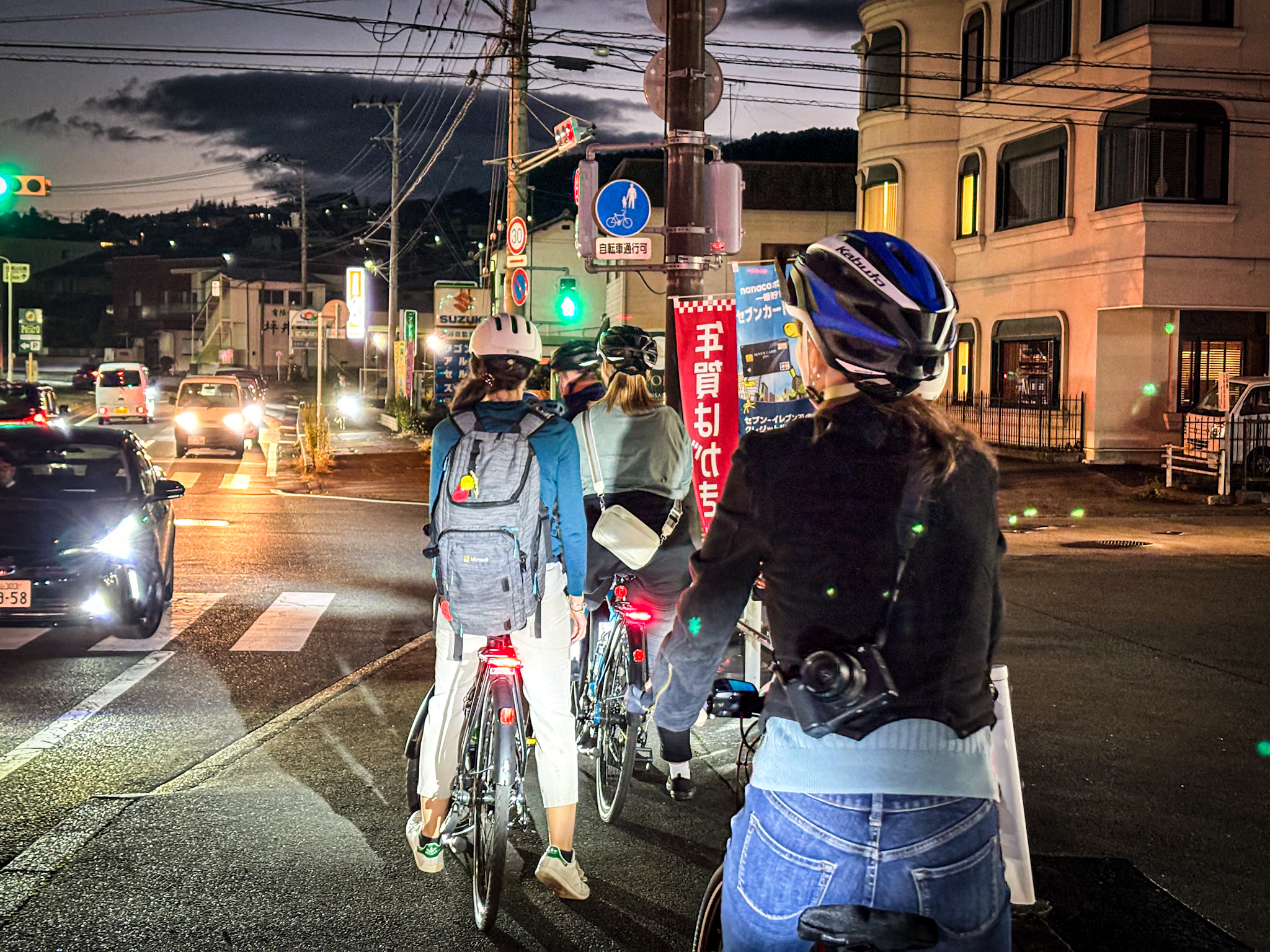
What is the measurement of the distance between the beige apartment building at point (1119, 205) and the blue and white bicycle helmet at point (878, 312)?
2403cm

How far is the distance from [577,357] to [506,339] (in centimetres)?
162

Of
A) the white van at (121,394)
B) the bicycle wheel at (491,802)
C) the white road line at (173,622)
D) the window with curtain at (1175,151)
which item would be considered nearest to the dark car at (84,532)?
the white road line at (173,622)

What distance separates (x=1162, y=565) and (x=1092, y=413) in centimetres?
1209

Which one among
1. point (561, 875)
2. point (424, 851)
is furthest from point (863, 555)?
point (424, 851)

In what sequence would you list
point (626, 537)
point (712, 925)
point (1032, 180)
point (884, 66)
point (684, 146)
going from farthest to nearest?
1. point (884, 66)
2. point (1032, 180)
3. point (684, 146)
4. point (626, 537)
5. point (712, 925)

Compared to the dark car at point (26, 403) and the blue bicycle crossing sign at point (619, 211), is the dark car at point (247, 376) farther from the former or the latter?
the blue bicycle crossing sign at point (619, 211)

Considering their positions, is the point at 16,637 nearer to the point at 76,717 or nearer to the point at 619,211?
the point at 76,717

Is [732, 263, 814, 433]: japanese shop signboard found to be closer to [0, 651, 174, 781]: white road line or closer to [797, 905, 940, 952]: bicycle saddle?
[0, 651, 174, 781]: white road line

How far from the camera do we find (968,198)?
102 ft

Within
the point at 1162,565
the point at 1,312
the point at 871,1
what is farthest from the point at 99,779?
the point at 1,312

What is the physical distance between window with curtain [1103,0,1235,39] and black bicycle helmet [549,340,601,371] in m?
21.8

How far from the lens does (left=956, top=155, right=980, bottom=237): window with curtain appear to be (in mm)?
30391

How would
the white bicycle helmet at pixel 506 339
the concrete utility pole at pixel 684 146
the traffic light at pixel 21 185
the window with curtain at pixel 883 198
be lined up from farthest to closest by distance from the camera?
the window with curtain at pixel 883 198, the traffic light at pixel 21 185, the concrete utility pole at pixel 684 146, the white bicycle helmet at pixel 506 339

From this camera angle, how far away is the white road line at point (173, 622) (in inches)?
370
